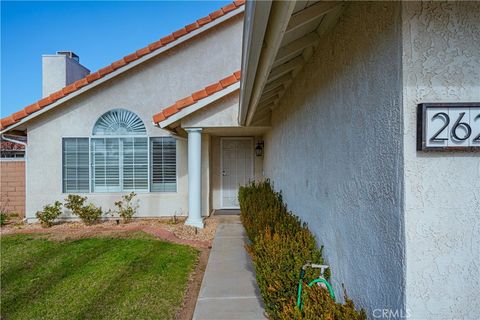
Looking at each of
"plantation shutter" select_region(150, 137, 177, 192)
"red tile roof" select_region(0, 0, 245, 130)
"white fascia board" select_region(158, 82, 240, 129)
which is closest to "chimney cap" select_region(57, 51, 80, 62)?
"red tile roof" select_region(0, 0, 245, 130)

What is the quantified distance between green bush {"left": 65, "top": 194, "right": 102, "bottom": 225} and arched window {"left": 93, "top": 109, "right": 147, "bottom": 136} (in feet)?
8.40

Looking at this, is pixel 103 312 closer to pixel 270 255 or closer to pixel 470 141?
pixel 270 255

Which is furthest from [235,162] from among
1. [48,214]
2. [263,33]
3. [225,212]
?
[263,33]

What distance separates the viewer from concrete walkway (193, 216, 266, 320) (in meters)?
4.66

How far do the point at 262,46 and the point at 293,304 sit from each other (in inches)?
107

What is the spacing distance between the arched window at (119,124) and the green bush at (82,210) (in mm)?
2561

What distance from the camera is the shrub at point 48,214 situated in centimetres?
1113

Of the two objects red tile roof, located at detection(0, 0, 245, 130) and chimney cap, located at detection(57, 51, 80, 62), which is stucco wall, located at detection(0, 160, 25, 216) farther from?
chimney cap, located at detection(57, 51, 80, 62)

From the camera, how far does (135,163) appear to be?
12.1 meters

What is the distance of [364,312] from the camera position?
8.23 ft

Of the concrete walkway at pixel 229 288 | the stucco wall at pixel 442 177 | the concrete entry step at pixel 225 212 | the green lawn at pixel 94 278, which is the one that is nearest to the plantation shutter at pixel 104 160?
the green lawn at pixel 94 278

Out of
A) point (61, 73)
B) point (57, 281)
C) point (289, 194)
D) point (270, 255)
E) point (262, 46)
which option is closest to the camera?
point (262, 46)

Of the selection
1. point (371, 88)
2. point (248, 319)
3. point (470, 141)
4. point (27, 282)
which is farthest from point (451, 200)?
point (27, 282)

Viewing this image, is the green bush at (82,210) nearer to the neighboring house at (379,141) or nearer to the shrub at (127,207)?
the shrub at (127,207)
